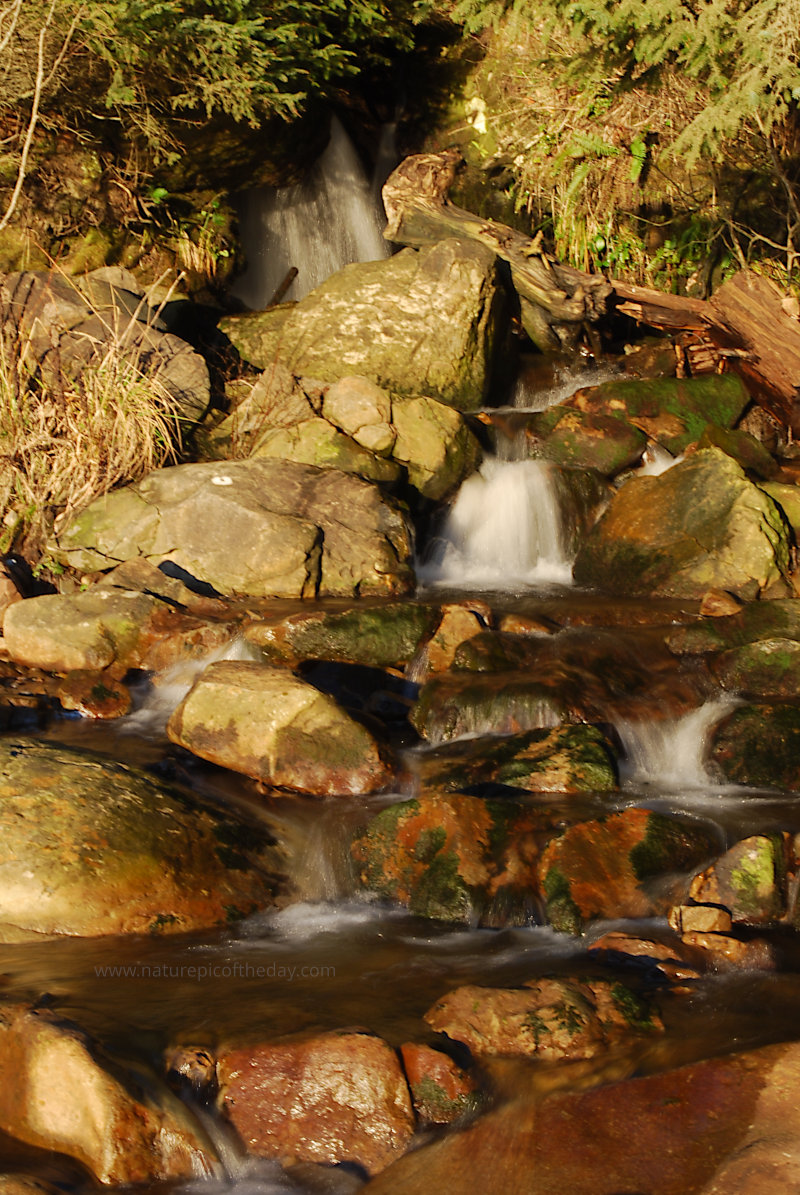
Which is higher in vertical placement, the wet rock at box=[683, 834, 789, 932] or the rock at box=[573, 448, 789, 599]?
the rock at box=[573, 448, 789, 599]

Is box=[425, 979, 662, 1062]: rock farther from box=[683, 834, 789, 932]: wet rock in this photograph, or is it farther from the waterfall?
the waterfall

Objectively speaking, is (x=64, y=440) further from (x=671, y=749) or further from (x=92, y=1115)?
Answer: (x=92, y=1115)

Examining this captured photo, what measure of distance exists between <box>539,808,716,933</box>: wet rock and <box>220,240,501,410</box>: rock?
622cm

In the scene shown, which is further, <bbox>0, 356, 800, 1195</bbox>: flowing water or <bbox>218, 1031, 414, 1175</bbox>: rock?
<bbox>0, 356, 800, 1195</bbox>: flowing water

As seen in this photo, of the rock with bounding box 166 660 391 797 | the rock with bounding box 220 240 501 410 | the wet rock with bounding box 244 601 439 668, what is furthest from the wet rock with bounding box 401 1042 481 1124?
the rock with bounding box 220 240 501 410

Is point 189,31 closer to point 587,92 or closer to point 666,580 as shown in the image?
point 587,92

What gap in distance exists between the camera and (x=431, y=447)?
362 inches

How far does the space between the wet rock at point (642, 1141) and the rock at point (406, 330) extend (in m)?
7.77

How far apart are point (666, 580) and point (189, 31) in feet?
22.0

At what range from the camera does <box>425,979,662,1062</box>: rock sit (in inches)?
132

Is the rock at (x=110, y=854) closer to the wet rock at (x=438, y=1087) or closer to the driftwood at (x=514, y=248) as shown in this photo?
the wet rock at (x=438, y=1087)

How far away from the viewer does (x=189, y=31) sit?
31.8 feet

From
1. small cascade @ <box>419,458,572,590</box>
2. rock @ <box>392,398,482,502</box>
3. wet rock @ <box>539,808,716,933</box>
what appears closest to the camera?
wet rock @ <box>539,808,716,933</box>

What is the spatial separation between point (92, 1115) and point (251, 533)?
541 centimetres
